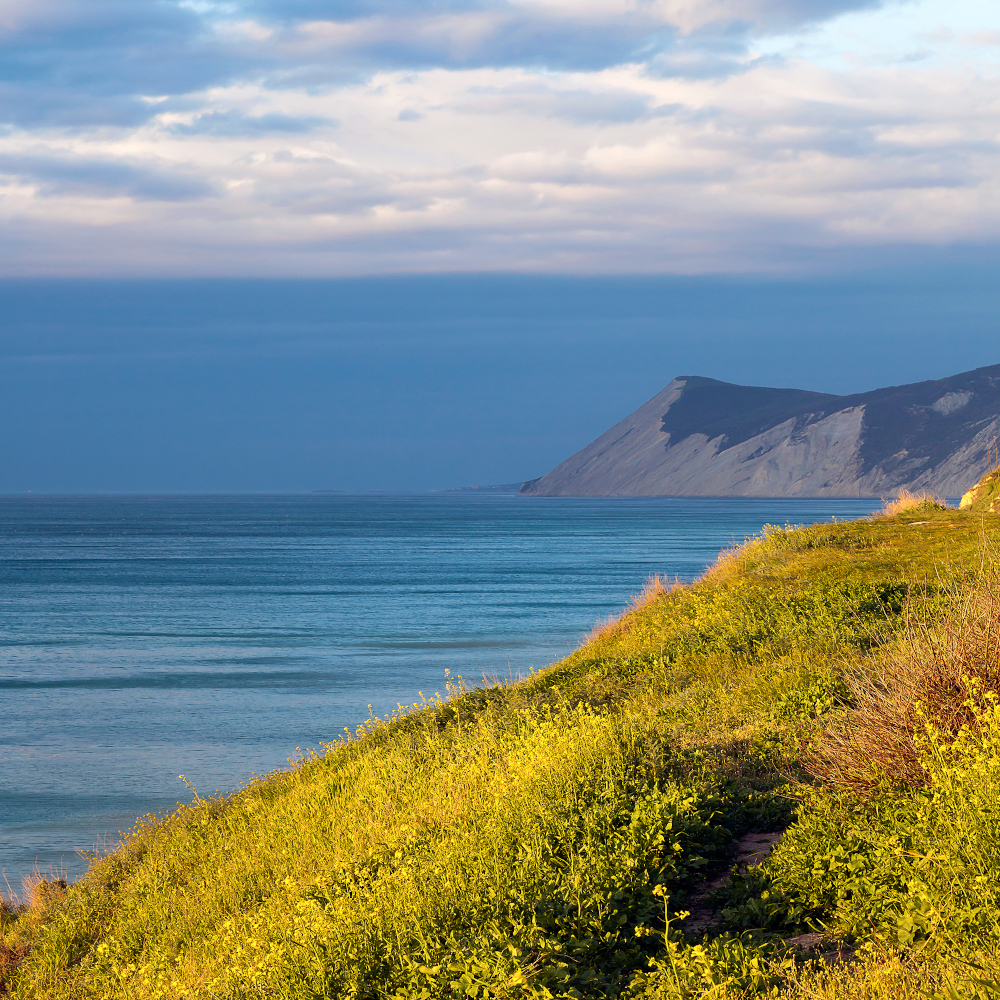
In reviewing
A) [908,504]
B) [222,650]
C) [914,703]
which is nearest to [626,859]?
[914,703]

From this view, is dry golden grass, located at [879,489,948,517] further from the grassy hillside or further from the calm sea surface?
the grassy hillside

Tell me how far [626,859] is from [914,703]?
93.7 inches

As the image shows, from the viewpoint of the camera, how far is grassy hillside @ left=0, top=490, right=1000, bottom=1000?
4.76m

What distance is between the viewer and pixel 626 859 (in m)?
6.00

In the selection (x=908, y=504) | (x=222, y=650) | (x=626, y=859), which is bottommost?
(x=222, y=650)

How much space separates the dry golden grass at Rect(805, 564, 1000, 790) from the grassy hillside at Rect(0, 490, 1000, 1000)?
2 centimetres

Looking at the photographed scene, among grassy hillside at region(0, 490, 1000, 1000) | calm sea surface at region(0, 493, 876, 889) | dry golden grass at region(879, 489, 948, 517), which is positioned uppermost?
dry golden grass at region(879, 489, 948, 517)

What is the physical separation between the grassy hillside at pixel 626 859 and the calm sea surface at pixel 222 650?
17.4ft

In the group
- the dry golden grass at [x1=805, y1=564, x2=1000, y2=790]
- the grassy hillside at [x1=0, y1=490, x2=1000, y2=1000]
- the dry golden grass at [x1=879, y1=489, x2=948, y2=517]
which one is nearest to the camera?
the grassy hillside at [x1=0, y1=490, x2=1000, y2=1000]

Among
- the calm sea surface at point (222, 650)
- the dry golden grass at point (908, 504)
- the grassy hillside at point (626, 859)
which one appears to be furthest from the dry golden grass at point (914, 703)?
the dry golden grass at point (908, 504)

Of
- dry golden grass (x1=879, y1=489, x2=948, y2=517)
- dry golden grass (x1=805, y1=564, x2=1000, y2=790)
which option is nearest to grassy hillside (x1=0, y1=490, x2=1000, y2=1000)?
dry golden grass (x1=805, y1=564, x2=1000, y2=790)

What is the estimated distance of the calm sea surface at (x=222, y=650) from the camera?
738 inches

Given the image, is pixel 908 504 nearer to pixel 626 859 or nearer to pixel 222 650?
pixel 626 859

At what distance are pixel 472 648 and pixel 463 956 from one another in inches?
1120
